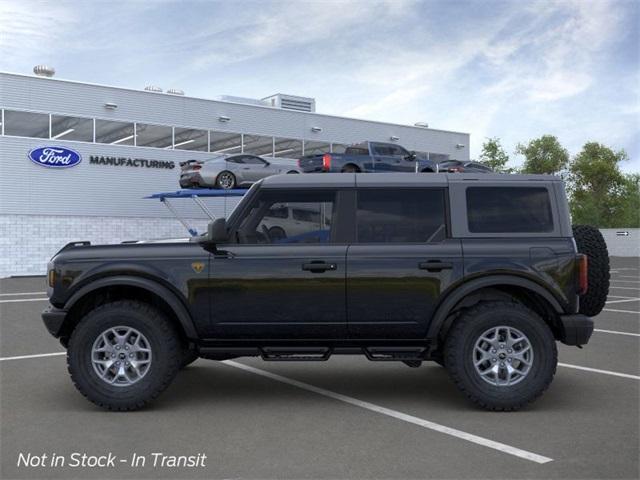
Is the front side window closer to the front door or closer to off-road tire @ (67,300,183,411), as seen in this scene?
the front door

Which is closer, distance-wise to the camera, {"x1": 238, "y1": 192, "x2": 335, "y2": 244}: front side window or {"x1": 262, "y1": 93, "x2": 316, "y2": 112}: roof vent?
{"x1": 238, "y1": 192, "x2": 335, "y2": 244}: front side window

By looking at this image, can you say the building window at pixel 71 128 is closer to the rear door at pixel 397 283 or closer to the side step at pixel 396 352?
the rear door at pixel 397 283

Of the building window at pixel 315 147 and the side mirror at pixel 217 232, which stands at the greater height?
the building window at pixel 315 147

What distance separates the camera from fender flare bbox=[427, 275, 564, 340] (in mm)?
5723

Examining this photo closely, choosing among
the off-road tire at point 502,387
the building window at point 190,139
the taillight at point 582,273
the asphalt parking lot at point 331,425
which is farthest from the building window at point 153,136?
the taillight at point 582,273

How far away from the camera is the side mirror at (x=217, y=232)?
5.67 meters

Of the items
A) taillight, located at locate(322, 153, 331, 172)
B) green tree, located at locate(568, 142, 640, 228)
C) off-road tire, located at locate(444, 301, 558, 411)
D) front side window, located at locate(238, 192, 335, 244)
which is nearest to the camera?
off-road tire, located at locate(444, 301, 558, 411)

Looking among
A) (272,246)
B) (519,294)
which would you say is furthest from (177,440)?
(519,294)

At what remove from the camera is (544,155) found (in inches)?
3012

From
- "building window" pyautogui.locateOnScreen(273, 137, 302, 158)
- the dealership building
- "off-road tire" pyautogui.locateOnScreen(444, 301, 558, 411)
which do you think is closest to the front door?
"off-road tire" pyautogui.locateOnScreen(444, 301, 558, 411)

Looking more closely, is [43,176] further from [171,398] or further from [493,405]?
[493,405]

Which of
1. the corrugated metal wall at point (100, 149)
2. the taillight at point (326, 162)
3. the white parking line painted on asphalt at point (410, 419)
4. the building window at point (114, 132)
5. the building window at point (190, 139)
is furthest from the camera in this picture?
the building window at point (190, 139)

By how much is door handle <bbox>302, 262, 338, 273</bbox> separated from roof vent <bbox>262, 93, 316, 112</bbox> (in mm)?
31680

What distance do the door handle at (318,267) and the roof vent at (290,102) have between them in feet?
104
